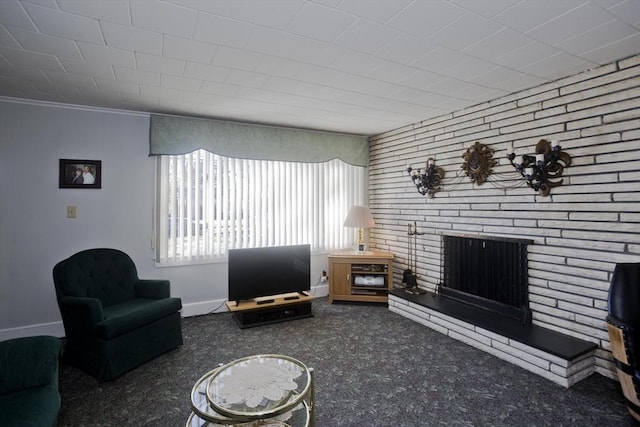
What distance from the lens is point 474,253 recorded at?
3.48 meters

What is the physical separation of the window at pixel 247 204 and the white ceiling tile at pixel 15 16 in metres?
1.93

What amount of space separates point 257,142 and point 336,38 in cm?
232

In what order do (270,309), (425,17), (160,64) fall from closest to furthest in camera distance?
(425,17) < (160,64) < (270,309)

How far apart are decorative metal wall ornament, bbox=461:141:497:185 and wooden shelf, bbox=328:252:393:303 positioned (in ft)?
4.98

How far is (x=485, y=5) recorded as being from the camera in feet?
5.74

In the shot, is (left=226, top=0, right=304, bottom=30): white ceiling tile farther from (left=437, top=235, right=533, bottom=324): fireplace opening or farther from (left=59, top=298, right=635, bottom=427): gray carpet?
(left=437, top=235, right=533, bottom=324): fireplace opening

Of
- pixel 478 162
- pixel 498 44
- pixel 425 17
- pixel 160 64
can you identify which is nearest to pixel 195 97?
pixel 160 64

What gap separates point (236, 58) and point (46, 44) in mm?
1248

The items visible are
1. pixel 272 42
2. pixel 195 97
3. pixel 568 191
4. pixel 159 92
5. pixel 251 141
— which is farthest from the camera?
pixel 251 141

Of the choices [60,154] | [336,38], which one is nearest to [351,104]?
[336,38]

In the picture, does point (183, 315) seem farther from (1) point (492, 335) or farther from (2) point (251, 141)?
(1) point (492, 335)

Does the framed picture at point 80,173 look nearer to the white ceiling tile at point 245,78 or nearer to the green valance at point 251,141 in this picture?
the green valance at point 251,141

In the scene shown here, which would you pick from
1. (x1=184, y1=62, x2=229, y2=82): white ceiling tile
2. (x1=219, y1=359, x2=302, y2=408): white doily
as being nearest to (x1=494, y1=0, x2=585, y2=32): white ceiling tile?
(x1=184, y1=62, x2=229, y2=82): white ceiling tile

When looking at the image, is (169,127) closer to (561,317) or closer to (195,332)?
(195,332)
